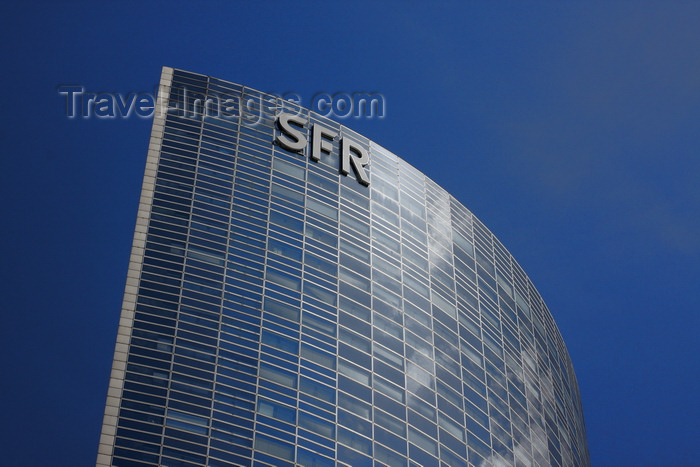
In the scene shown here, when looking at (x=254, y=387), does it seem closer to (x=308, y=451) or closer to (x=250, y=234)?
(x=308, y=451)

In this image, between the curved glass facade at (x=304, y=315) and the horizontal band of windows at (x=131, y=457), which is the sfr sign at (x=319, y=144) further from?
the horizontal band of windows at (x=131, y=457)

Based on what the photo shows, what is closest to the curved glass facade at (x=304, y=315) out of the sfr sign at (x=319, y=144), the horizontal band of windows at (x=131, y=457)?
the horizontal band of windows at (x=131, y=457)

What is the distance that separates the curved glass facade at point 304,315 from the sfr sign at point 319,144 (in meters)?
0.18

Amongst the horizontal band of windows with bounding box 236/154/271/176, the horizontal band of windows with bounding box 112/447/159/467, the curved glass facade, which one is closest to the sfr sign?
the curved glass facade

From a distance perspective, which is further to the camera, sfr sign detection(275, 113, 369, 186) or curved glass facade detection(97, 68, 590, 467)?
sfr sign detection(275, 113, 369, 186)

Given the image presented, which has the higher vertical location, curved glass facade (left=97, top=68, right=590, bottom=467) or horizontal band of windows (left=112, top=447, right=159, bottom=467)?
curved glass facade (left=97, top=68, right=590, bottom=467)

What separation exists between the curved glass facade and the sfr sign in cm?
18

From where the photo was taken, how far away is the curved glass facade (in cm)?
7044

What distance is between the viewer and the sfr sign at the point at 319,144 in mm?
90438

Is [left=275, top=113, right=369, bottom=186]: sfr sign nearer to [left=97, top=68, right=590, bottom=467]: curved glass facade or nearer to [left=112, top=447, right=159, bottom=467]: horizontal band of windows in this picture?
[left=97, top=68, right=590, bottom=467]: curved glass facade

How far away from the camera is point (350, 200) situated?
90.3 metres

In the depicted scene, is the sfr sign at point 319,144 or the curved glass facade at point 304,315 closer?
the curved glass facade at point 304,315

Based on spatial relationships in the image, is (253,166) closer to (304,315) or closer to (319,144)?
(319,144)

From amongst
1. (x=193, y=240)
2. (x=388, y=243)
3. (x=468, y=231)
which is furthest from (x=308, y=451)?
(x=468, y=231)
